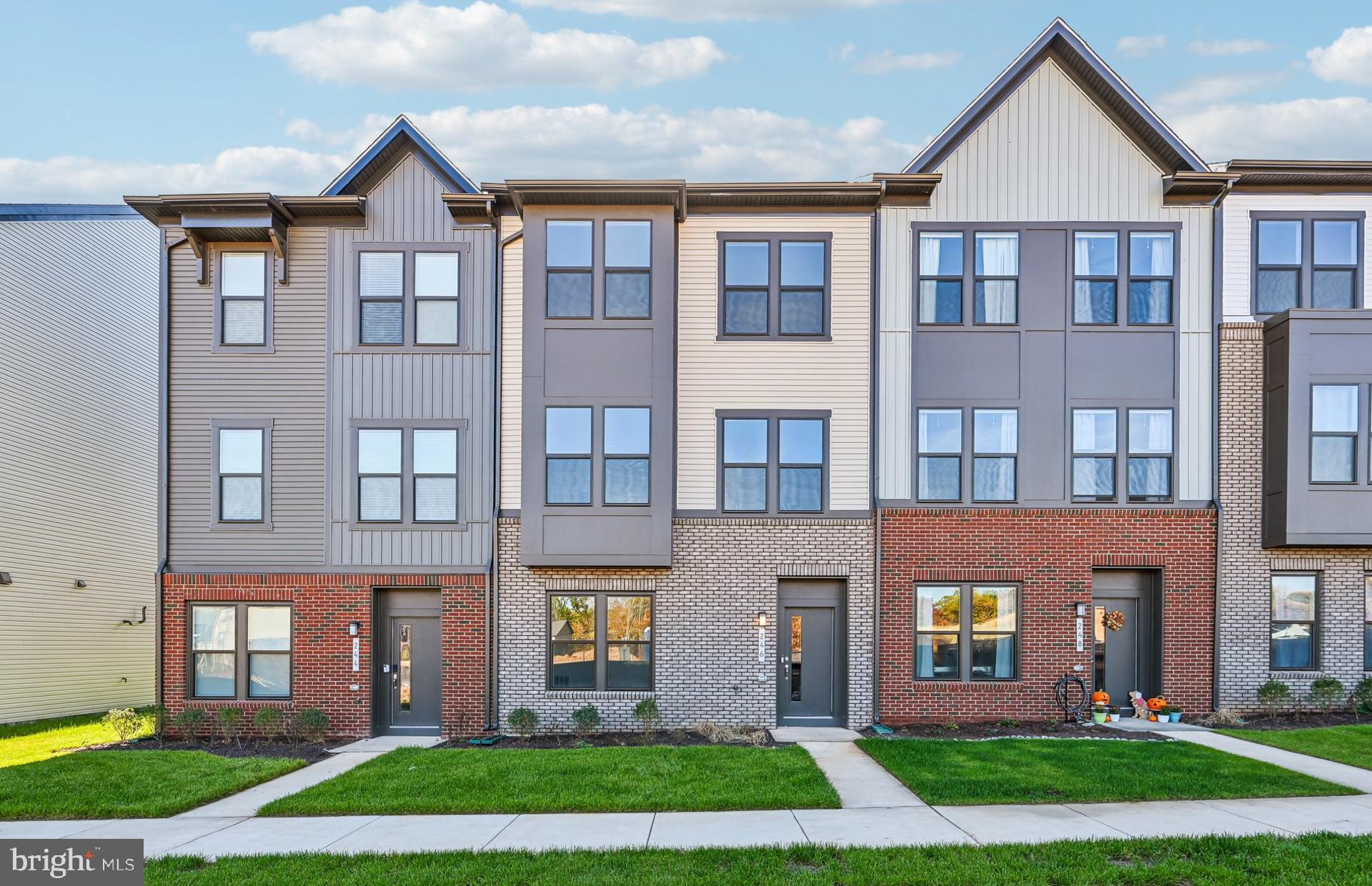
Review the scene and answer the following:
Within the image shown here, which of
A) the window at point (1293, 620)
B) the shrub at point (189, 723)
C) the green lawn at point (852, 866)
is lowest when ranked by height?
the shrub at point (189, 723)

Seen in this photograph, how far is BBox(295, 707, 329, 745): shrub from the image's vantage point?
1306cm

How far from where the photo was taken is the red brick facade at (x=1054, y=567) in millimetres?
13656

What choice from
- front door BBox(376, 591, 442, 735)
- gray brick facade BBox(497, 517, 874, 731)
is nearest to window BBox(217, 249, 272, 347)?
front door BBox(376, 591, 442, 735)

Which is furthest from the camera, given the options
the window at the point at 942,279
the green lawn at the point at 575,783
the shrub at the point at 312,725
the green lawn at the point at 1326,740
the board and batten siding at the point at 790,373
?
the window at the point at 942,279

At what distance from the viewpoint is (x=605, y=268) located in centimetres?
1362

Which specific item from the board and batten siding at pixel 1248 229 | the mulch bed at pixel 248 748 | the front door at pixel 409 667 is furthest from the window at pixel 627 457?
the board and batten siding at pixel 1248 229

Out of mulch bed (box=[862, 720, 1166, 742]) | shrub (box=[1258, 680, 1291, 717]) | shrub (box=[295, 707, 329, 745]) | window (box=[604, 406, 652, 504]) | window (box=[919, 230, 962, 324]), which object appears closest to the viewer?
mulch bed (box=[862, 720, 1166, 742])

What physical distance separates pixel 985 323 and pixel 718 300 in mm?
4282

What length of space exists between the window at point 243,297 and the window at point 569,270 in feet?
15.2

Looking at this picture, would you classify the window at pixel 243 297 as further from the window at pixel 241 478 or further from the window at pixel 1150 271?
the window at pixel 1150 271

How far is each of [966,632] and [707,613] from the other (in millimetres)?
4116

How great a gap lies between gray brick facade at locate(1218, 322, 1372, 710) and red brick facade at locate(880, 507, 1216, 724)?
325 millimetres

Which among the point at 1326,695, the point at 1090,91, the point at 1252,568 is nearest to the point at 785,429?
the point at 1090,91

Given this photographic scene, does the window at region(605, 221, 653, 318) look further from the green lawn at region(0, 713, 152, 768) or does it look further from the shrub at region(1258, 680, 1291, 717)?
the shrub at region(1258, 680, 1291, 717)
